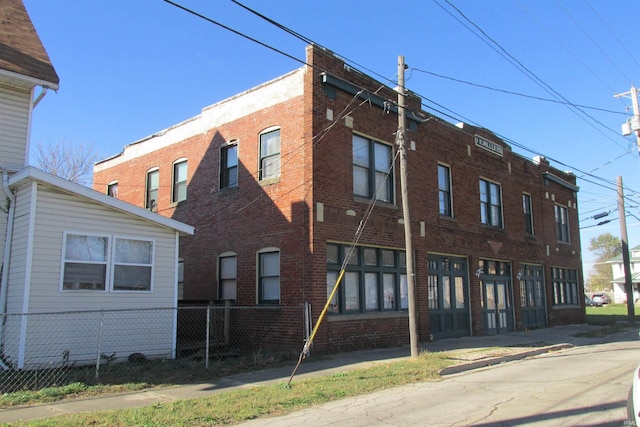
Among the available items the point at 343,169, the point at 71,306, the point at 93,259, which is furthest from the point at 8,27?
the point at 343,169

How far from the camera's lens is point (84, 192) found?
11.7 metres

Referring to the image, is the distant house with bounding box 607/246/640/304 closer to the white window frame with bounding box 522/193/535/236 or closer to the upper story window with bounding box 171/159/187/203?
the white window frame with bounding box 522/193/535/236

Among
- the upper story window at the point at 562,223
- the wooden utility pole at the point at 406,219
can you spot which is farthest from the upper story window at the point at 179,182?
the upper story window at the point at 562,223

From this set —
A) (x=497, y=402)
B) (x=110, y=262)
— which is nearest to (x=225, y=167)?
(x=110, y=262)

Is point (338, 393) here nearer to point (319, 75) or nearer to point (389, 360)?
point (389, 360)

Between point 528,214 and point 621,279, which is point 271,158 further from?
point 621,279

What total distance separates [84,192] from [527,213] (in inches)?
790

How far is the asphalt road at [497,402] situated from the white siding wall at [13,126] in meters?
9.26

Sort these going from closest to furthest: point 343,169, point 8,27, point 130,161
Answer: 1. point 8,27
2. point 343,169
3. point 130,161

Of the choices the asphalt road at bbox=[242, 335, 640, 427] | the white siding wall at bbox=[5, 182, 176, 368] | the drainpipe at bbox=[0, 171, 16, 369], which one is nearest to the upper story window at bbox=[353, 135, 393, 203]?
the white siding wall at bbox=[5, 182, 176, 368]

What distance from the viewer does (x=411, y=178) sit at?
17438 millimetres

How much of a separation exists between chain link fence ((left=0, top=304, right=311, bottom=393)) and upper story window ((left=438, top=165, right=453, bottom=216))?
7.78 m

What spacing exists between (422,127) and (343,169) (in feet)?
15.6

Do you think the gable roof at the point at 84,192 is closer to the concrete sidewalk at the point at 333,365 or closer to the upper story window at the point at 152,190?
the concrete sidewalk at the point at 333,365
